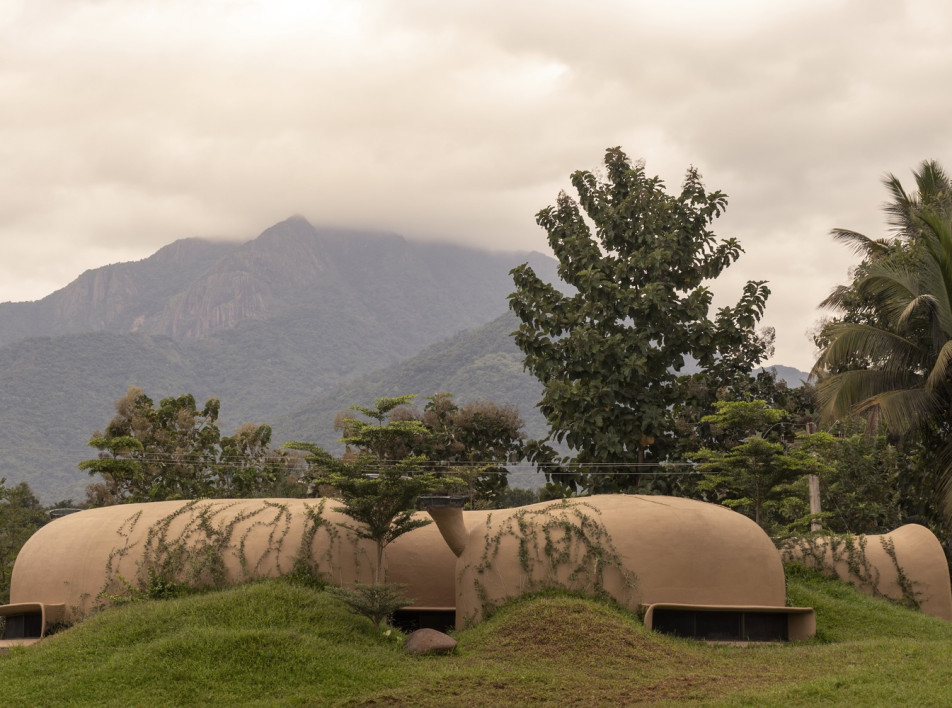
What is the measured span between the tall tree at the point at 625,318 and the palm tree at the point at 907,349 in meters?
5.89

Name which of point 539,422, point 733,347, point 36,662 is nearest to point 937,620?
point 733,347

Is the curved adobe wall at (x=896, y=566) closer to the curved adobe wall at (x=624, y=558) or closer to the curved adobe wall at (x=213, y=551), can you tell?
the curved adobe wall at (x=624, y=558)

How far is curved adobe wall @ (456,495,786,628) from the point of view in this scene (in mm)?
18281

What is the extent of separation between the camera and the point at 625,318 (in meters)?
30.4

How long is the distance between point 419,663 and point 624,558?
4.70 m

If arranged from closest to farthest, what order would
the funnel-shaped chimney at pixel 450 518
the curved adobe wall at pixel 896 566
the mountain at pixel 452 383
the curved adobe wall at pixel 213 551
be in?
the funnel-shaped chimney at pixel 450 518 → the curved adobe wall at pixel 213 551 → the curved adobe wall at pixel 896 566 → the mountain at pixel 452 383

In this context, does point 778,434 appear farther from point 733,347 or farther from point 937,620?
point 937,620

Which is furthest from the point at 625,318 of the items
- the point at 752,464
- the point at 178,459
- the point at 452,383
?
the point at 452,383

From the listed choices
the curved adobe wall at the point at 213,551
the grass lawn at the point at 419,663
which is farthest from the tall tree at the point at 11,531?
the grass lawn at the point at 419,663

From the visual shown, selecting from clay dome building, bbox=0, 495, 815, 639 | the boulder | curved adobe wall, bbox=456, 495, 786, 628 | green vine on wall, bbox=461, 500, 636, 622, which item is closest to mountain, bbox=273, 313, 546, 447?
clay dome building, bbox=0, 495, 815, 639

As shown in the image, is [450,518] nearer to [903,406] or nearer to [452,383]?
[903,406]

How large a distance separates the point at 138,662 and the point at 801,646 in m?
11.4

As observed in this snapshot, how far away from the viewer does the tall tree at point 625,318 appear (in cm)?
2947

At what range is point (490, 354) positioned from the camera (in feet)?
453
